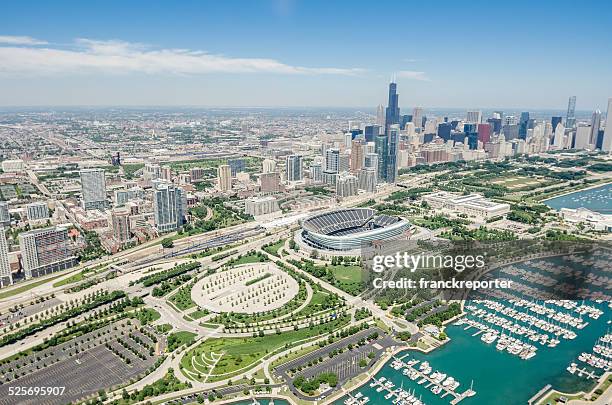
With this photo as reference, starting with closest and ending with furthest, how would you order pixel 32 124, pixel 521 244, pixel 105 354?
pixel 105 354 < pixel 521 244 < pixel 32 124

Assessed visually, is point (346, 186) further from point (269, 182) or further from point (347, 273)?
point (347, 273)

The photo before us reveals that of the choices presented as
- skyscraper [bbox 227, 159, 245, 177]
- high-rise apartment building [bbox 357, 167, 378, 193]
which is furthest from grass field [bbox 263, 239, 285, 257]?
skyscraper [bbox 227, 159, 245, 177]

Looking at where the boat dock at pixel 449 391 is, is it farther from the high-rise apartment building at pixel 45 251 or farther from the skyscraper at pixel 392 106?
the skyscraper at pixel 392 106

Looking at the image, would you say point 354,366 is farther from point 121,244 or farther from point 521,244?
point 121,244

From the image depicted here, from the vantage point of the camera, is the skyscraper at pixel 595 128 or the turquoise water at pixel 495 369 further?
→ the skyscraper at pixel 595 128

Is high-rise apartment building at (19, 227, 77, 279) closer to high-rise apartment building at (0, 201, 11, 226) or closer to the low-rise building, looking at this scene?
high-rise apartment building at (0, 201, 11, 226)

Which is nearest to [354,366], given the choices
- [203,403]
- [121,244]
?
[203,403]

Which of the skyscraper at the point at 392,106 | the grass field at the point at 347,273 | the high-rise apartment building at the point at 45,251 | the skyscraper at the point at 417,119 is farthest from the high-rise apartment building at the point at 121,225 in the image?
the skyscraper at the point at 417,119
